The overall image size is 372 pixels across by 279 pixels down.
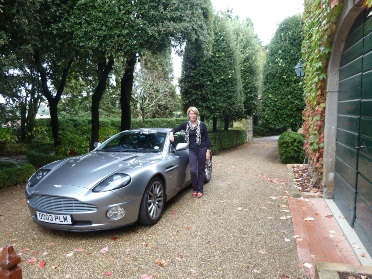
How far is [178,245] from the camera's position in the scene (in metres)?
3.62

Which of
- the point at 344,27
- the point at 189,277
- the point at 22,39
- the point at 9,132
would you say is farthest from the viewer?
the point at 9,132

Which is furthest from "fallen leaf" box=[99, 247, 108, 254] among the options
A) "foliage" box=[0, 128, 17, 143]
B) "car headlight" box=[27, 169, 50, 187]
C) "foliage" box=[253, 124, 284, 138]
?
"foliage" box=[253, 124, 284, 138]

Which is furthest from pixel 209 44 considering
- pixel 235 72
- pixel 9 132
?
pixel 9 132

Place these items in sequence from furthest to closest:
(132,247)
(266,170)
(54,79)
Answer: (54,79) → (266,170) → (132,247)

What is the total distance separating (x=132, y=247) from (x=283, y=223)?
7.34ft

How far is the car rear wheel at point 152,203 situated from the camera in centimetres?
400

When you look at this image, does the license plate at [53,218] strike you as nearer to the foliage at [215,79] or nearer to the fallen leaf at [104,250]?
the fallen leaf at [104,250]

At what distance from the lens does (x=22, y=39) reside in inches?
273

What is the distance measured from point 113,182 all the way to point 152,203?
0.77 m

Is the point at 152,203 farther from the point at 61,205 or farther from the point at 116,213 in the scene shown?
the point at 61,205

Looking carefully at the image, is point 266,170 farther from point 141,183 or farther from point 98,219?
point 98,219

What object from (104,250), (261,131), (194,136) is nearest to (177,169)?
(194,136)

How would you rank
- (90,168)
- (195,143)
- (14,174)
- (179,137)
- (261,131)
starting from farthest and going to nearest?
(261,131)
(14,174)
(179,137)
(195,143)
(90,168)

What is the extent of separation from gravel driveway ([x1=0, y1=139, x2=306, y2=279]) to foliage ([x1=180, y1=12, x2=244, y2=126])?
25.7ft
